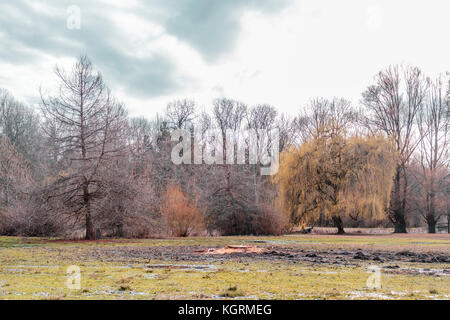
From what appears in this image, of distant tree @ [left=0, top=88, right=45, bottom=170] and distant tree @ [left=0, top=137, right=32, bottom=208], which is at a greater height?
distant tree @ [left=0, top=88, right=45, bottom=170]

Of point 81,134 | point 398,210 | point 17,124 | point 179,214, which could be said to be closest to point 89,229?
point 81,134

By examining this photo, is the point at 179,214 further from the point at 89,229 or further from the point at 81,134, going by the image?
the point at 81,134

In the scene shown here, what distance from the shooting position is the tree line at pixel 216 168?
90.0 feet

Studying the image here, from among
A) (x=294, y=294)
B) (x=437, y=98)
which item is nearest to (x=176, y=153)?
(x=437, y=98)

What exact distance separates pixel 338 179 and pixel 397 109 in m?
12.4

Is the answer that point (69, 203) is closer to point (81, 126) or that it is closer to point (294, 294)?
point (81, 126)

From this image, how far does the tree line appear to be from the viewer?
2744 cm

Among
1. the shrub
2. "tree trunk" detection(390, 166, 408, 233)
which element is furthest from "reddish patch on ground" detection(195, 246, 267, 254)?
"tree trunk" detection(390, 166, 408, 233)

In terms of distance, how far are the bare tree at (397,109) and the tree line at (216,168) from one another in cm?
11

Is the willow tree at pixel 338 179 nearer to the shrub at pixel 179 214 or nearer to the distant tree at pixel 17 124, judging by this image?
the shrub at pixel 179 214

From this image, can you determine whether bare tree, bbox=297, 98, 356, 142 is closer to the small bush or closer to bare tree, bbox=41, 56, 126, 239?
the small bush

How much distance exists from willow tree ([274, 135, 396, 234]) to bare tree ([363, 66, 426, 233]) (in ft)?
23.2

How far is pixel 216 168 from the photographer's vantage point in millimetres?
45750

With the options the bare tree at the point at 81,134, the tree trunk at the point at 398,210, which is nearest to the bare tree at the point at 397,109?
the tree trunk at the point at 398,210
